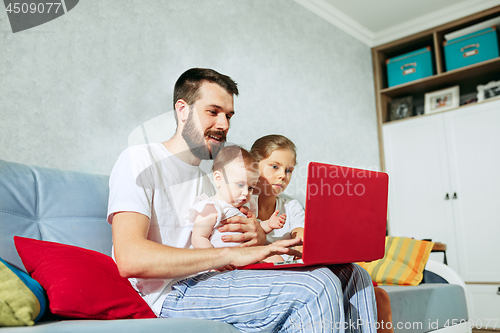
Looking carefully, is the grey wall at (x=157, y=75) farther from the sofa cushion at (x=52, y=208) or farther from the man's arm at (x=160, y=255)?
the man's arm at (x=160, y=255)

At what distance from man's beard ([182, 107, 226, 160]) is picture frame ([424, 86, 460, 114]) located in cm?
250

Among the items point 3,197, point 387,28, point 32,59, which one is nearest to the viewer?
point 3,197

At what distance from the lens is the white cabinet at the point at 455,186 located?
2865 mm

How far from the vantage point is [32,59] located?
1553mm

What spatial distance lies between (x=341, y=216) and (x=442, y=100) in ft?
9.42

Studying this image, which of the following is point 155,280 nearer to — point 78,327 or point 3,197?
point 78,327

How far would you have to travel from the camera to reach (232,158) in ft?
4.38

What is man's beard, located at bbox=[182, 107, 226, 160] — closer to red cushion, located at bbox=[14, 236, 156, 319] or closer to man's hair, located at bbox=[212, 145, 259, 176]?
man's hair, located at bbox=[212, 145, 259, 176]

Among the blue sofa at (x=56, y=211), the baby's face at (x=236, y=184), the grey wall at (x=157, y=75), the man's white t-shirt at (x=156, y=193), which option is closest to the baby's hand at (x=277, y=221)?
the baby's face at (x=236, y=184)

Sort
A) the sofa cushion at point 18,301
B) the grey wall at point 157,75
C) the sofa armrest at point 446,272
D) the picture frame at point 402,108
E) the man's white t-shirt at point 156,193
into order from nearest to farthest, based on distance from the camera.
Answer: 1. the sofa cushion at point 18,301
2. the man's white t-shirt at point 156,193
3. the grey wall at point 157,75
4. the sofa armrest at point 446,272
5. the picture frame at point 402,108

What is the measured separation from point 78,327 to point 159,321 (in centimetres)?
16

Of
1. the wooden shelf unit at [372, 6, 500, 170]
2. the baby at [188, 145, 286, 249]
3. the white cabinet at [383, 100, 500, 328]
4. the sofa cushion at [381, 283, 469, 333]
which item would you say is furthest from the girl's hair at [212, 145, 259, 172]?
the wooden shelf unit at [372, 6, 500, 170]

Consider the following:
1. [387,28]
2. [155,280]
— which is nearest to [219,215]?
[155,280]

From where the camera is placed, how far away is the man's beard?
131 cm
